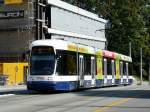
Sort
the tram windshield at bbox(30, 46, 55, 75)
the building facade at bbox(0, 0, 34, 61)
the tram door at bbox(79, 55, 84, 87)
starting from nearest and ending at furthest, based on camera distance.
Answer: the tram windshield at bbox(30, 46, 55, 75), the tram door at bbox(79, 55, 84, 87), the building facade at bbox(0, 0, 34, 61)

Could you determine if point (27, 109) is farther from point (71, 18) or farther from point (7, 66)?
point (71, 18)

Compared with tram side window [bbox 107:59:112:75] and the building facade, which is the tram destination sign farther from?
tram side window [bbox 107:59:112:75]

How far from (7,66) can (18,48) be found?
1626cm

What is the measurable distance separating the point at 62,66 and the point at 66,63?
0.66 meters

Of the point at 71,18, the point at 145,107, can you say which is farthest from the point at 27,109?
the point at 71,18

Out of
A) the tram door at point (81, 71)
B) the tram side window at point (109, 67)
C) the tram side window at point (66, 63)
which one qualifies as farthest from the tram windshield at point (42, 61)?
the tram side window at point (109, 67)

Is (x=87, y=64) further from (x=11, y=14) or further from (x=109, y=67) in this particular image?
(x=11, y=14)

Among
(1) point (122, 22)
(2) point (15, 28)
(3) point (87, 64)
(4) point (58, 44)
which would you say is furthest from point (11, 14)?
(4) point (58, 44)

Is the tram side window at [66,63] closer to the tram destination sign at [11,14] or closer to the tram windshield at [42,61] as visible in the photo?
the tram windshield at [42,61]

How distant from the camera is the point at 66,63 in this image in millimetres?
33531

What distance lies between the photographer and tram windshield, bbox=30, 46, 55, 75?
3219cm

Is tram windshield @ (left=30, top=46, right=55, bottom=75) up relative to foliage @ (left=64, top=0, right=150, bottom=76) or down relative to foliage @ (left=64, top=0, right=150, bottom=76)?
down

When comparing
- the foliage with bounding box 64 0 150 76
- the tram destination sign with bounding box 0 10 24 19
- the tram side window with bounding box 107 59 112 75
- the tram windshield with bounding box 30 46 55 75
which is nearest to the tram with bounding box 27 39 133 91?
the tram windshield with bounding box 30 46 55 75

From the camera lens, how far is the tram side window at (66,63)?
32.7 m
